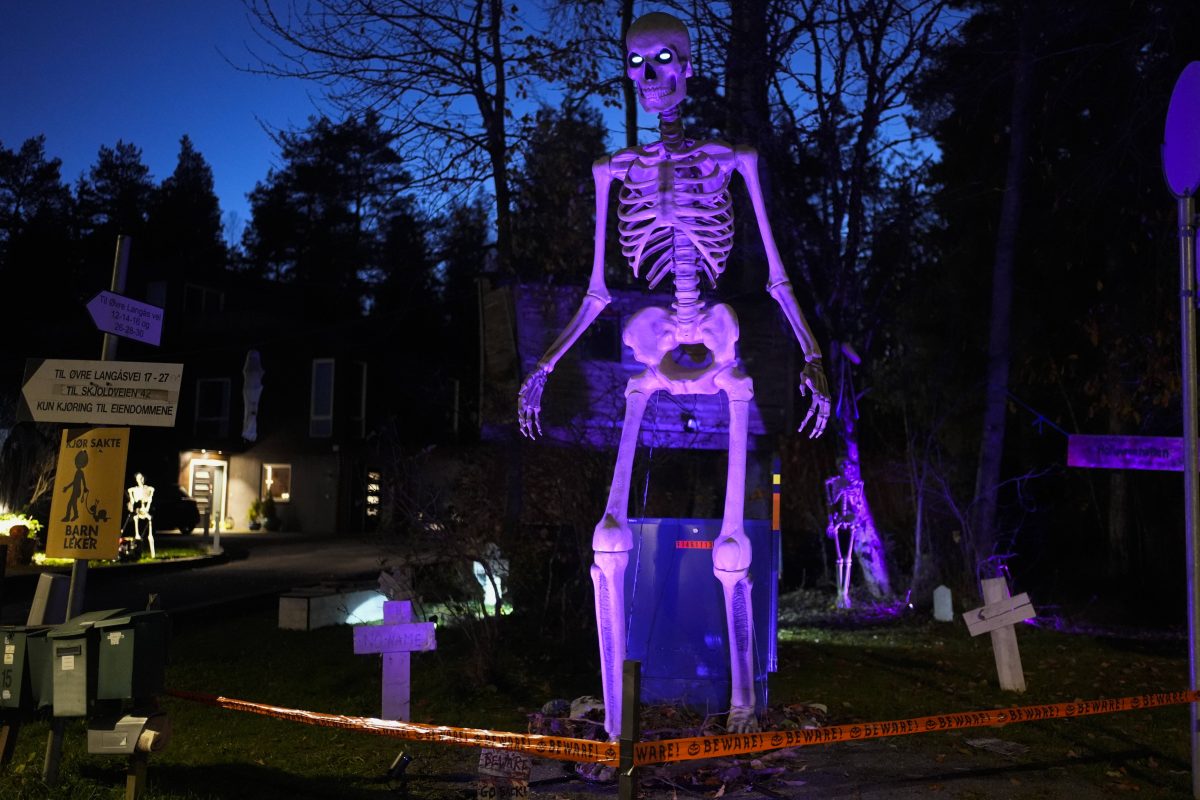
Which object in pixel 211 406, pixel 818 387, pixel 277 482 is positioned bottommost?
pixel 277 482

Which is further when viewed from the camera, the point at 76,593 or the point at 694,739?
the point at 76,593

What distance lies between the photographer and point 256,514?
31375mm

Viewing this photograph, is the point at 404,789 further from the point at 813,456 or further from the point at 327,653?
the point at 813,456

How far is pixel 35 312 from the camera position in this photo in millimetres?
39281

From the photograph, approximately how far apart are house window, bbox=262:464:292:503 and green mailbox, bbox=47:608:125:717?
2731 centimetres

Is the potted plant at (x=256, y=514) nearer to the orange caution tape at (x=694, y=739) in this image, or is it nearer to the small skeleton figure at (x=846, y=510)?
the small skeleton figure at (x=846, y=510)

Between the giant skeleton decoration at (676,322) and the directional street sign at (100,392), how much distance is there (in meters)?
2.50

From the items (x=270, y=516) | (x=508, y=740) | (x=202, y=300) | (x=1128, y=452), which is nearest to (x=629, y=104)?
(x=1128, y=452)

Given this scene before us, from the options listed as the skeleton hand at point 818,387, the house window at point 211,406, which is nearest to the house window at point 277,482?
the house window at point 211,406

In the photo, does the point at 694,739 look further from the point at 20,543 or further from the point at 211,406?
the point at 211,406

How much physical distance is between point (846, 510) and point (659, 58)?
1026 centimetres

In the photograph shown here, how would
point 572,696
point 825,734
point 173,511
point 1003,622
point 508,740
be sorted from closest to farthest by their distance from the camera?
point 825,734 → point 508,740 → point 572,696 → point 1003,622 → point 173,511

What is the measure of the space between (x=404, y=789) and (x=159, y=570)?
14.7m

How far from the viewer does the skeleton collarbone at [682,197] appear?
271 inches
